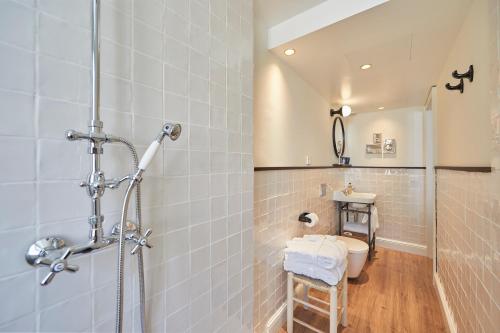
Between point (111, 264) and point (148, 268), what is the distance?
4.6 inches

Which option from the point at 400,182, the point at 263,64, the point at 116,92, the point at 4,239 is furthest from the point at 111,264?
the point at 400,182

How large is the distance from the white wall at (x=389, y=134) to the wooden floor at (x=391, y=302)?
1381mm

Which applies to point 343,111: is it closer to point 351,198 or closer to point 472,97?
point 351,198

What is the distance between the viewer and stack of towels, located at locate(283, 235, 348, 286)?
4.69ft

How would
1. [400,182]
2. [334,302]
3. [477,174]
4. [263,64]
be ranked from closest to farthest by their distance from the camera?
[477,174] → [334,302] → [263,64] → [400,182]

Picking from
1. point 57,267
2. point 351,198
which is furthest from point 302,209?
point 57,267

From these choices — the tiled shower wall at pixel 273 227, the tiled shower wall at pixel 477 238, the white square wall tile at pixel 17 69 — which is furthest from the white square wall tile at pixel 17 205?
the tiled shower wall at pixel 477 238

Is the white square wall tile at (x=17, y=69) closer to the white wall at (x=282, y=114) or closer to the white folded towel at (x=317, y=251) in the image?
the white wall at (x=282, y=114)

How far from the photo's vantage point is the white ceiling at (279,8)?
4.33 ft

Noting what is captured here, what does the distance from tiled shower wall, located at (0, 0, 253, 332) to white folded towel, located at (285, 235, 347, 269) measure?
0.54 m

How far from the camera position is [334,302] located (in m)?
1.39

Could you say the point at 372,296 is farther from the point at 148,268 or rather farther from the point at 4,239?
the point at 4,239

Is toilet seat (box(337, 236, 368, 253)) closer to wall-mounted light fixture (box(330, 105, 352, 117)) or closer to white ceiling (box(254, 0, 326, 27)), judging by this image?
wall-mounted light fixture (box(330, 105, 352, 117))

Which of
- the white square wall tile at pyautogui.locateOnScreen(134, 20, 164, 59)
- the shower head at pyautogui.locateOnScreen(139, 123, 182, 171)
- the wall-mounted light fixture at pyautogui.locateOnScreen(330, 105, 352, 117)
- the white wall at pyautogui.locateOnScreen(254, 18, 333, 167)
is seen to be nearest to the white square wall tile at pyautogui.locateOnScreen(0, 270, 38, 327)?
the shower head at pyautogui.locateOnScreen(139, 123, 182, 171)
